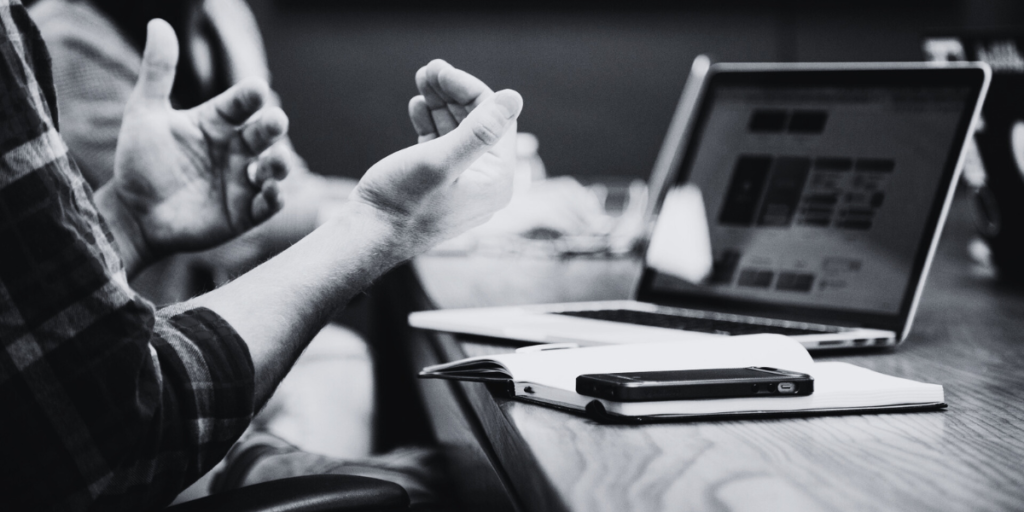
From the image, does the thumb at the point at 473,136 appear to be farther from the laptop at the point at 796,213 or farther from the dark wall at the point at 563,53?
the dark wall at the point at 563,53

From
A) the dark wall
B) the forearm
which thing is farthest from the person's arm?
the dark wall

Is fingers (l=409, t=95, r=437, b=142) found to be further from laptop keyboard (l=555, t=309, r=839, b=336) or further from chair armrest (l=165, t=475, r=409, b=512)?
chair armrest (l=165, t=475, r=409, b=512)

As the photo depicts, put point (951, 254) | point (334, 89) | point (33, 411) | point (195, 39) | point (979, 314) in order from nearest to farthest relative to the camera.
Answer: point (33, 411) < point (979, 314) < point (951, 254) < point (195, 39) < point (334, 89)

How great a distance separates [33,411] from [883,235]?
2.40 ft

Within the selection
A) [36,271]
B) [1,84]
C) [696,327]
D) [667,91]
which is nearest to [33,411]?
[36,271]

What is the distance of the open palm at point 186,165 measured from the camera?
40.5 inches

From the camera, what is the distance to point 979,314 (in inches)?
39.2

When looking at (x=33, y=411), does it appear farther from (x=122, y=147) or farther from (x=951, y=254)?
(x=951, y=254)

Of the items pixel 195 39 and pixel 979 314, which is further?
pixel 195 39

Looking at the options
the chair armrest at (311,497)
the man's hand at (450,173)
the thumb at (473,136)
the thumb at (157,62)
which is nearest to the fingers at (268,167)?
the thumb at (157,62)

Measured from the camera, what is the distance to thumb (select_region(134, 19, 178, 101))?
1.02 metres

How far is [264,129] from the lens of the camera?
1015mm

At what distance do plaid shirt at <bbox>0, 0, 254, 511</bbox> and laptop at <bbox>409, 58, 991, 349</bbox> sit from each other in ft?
1.12

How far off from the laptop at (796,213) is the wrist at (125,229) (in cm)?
32
